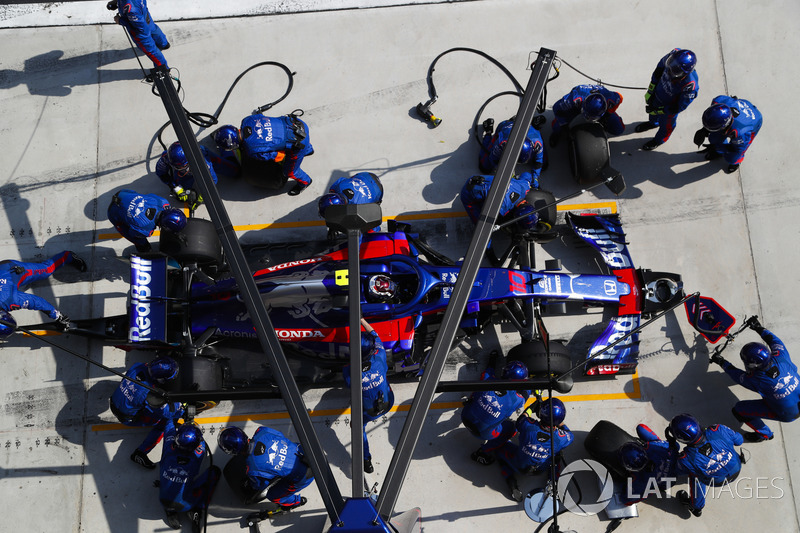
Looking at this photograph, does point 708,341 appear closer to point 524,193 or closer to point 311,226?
point 524,193

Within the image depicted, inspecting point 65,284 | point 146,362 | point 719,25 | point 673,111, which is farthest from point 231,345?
point 719,25

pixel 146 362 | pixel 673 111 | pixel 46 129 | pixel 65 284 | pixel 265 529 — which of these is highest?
pixel 46 129

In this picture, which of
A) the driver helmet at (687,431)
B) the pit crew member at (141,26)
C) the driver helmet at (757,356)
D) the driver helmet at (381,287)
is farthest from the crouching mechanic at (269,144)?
the driver helmet at (757,356)

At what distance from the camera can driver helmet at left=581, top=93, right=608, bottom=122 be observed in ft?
28.4

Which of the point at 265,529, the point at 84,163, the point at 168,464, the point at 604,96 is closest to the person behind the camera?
the point at 168,464

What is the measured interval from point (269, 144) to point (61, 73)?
411cm

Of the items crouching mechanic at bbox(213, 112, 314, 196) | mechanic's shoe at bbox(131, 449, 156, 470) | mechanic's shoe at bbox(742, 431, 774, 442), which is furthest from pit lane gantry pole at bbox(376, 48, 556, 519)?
mechanic's shoe at bbox(742, 431, 774, 442)

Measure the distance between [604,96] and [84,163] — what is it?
759 centimetres

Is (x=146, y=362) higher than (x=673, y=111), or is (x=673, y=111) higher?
(x=673, y=111)

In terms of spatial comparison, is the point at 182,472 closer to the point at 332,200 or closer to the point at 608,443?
the point at 332,200

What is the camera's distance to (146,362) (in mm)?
8727

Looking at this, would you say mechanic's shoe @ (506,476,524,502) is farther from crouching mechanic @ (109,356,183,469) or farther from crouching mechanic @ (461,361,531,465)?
crouching mechanic @ (109,356,183,469)

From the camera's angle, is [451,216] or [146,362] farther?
[451,216]

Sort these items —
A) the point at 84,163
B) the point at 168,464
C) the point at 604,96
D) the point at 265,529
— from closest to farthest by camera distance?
1. the point at 168,464
2. the point at 265,529
3. the point at 604,96
4. the point at 84,163
